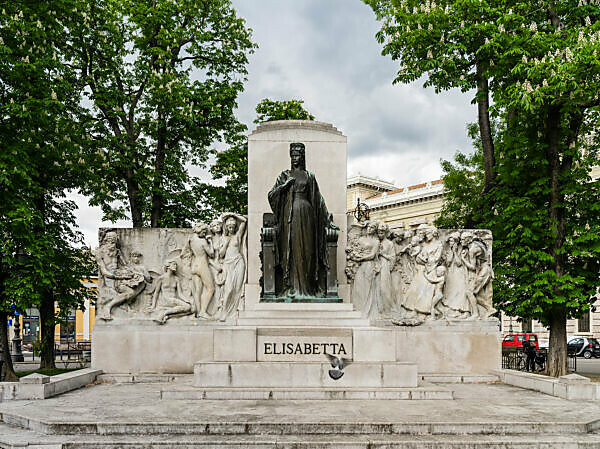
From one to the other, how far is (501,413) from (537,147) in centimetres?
1186

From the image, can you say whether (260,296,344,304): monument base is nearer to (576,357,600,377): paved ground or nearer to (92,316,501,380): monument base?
(92,316,501,380): monument base

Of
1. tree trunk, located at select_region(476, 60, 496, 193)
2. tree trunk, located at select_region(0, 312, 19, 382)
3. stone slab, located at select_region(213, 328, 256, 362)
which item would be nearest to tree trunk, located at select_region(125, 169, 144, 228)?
tree trunk, located at select_region(0, 312, 19, 382)

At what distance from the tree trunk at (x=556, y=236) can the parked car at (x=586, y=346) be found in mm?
21858

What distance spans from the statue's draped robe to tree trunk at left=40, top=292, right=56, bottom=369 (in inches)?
464

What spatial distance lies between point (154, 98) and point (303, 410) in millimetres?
17871

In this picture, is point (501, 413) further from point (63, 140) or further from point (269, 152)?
point (63, 140)

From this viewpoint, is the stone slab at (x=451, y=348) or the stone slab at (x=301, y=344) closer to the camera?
the stone slab at (x=301, y=344)

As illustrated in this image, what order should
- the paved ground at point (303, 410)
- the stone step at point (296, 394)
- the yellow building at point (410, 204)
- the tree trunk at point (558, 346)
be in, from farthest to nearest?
1. the yellow building at point (410, 204)
2. the tree trunk at point (558, 346)
3. the stone step at point (296, 394)
4. the paved ground at point (303, 410)

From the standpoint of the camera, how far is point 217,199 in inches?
1021

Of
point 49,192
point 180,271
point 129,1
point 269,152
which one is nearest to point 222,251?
point 180,271

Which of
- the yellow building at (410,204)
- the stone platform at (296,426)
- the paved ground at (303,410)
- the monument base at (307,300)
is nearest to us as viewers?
the stone platform at (296,426)

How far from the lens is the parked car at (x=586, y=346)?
1548 inches

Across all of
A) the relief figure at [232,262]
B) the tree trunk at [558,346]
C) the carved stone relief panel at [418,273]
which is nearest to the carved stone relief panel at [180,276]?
the relief figure at [232,262]

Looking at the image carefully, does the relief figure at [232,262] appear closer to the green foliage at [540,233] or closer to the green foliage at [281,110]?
the green foliage at [540,233]
